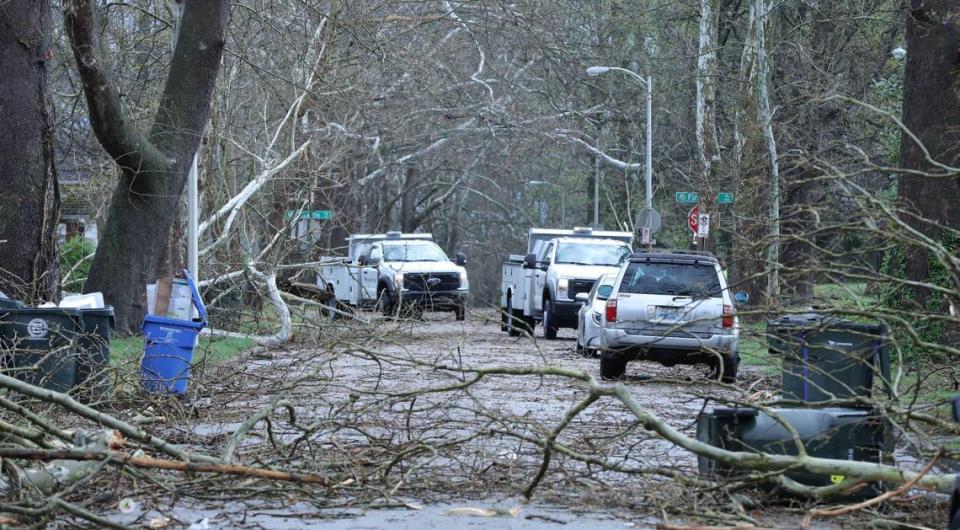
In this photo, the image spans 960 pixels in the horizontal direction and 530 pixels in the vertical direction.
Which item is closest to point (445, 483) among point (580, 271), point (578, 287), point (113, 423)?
point (113, 423)

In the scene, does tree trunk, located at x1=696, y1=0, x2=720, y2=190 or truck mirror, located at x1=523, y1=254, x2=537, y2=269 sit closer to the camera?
truck mirror, located at x1=523, y1=254, x2=537, y2=269

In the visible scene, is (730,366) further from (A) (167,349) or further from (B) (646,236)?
(B) (646,236)

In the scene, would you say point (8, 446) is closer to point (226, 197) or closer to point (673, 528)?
point (673, 528)

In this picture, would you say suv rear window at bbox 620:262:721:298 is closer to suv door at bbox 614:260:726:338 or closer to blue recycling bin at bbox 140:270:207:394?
suv door at bbox 614:260:726:338

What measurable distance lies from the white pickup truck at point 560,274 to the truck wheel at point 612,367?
23.9 ft

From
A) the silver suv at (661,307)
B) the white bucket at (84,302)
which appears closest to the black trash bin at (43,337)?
the white bucket at (84,302)

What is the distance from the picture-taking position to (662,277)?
18.6m

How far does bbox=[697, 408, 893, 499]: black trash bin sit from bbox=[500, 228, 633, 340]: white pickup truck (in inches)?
684

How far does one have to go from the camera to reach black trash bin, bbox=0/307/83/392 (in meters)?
12.3

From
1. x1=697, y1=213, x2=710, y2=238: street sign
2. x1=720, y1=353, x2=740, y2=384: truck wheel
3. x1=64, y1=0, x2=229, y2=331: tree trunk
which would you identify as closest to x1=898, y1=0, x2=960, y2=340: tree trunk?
x1=720, y1=353, x2=740, y2=384: truck wheel

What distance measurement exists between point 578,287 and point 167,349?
1452 centimetres

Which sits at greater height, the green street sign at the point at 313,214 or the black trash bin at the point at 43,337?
the green street sign at the point at 313,214

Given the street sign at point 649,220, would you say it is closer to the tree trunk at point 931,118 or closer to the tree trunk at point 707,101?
the tree trunk at point 707,101

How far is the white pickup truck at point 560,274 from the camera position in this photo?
89.8 ft
